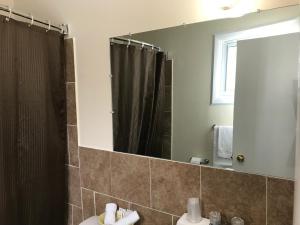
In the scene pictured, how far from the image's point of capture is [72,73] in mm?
1683

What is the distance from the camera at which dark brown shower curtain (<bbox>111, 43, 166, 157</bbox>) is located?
4.64 feet

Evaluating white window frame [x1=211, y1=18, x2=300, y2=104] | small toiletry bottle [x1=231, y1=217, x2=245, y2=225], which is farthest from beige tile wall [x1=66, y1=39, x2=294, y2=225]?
white window frame [x1=211, y1=18, x2=300, y2=104]

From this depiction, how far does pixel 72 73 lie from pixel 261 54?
1.15m

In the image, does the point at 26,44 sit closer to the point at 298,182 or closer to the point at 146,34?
the point at 146,34

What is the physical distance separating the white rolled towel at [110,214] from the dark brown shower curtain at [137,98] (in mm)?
322

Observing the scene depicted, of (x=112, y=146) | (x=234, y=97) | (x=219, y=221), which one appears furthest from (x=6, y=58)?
(x=219, y=221)

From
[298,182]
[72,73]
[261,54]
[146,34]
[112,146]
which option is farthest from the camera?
[72,73]

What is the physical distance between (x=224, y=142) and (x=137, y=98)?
1.84ft

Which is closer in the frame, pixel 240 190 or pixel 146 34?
pixel 240 190

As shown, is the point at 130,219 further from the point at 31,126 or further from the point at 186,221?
the point at 31,126

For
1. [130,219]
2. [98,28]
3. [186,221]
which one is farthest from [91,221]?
[98,28]

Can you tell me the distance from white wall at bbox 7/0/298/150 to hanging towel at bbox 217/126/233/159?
21.6 inches

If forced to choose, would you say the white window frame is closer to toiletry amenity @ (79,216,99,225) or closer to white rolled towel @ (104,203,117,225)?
white rolled towel @ (104,203,117,225)

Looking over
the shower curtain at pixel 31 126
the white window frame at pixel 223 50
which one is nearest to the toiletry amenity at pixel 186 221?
the white window frame at pixel 223 50
